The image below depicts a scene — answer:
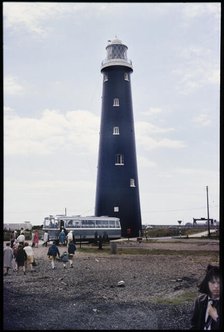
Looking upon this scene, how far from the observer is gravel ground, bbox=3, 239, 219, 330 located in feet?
28.5

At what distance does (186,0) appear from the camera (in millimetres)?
4223

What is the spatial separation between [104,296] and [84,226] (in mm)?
21274

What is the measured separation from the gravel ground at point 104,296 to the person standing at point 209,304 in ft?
12.9

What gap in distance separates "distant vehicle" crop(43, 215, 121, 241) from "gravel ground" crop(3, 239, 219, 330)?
11499 millimetres

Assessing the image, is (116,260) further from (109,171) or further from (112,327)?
(109,171)

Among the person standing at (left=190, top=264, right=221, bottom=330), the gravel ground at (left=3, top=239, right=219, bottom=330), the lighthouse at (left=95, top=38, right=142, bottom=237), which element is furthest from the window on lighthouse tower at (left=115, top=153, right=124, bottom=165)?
the person standing at (left=190, top=264, right=221, bottom=330)

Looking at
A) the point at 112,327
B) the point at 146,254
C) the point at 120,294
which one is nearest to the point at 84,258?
the point at 146,254

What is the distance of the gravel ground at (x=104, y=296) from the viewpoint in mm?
8695

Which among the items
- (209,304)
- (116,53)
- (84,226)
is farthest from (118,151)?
(209,304)

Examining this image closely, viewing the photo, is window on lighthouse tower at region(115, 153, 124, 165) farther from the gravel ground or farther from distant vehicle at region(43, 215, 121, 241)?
the gravel ground

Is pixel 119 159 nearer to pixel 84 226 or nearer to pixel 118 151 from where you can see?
pixel 118 151

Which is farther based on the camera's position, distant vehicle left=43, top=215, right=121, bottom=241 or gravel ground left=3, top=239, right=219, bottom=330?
distant vehicle left=43, top=215, right=121, bottom=241

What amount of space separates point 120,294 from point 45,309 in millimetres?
2983

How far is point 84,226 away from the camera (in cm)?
3275
